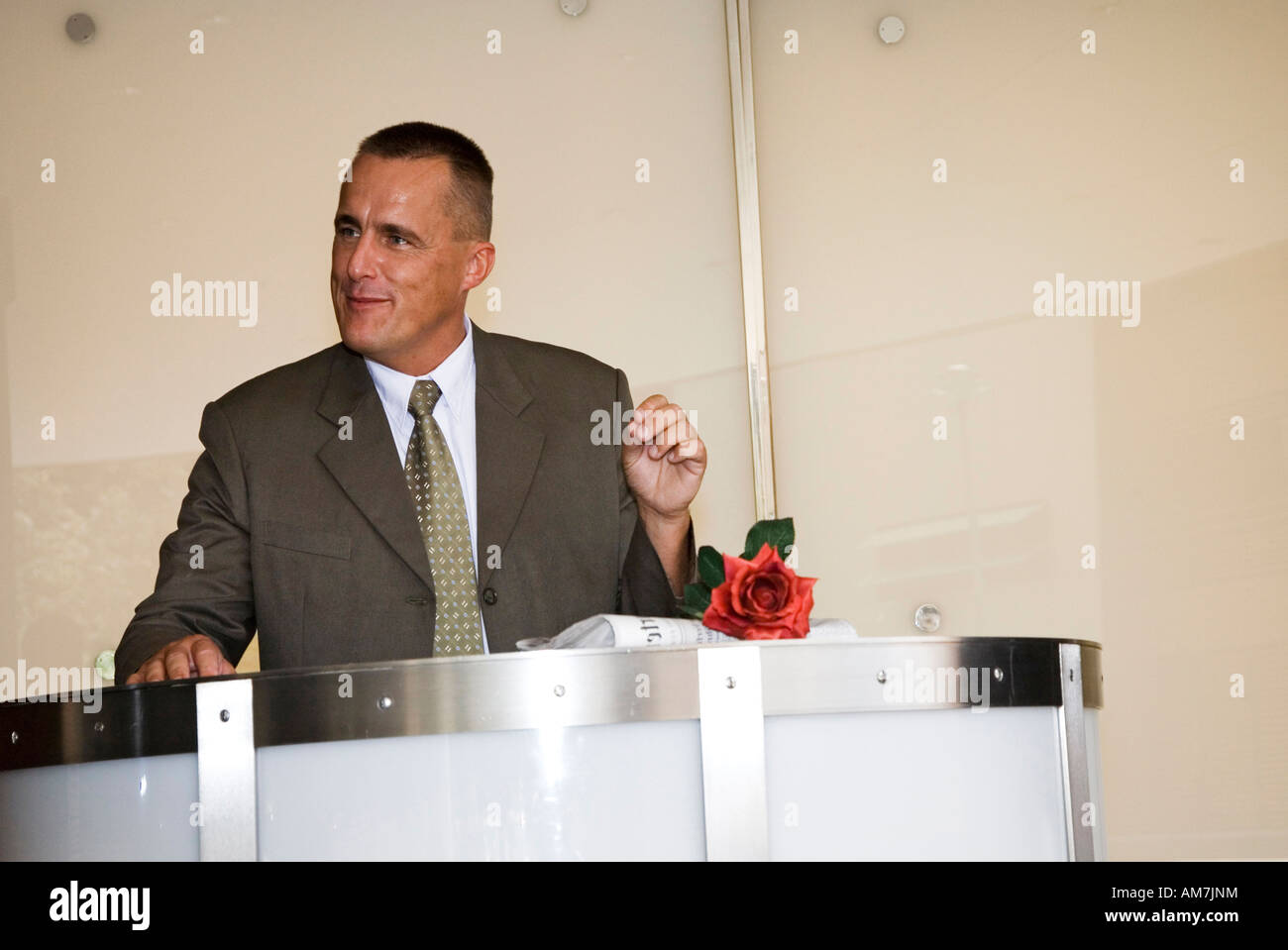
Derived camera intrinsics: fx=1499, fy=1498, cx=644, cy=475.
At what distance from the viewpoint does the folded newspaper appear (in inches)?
58.9

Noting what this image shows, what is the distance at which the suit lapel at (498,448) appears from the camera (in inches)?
85.0

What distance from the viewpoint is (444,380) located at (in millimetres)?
2389

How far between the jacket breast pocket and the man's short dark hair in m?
0.66

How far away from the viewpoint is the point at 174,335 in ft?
11.9

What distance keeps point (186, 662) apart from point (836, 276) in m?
2.41

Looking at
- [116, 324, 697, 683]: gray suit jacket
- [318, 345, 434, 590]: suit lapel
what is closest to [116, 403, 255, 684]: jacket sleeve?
[116, 324, 697, 683]: gray suit jacket

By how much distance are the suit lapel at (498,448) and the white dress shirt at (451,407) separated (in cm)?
2

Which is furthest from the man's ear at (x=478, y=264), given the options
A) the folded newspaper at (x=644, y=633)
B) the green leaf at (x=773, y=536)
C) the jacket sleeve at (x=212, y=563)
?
the folded newspaper at (x=644, y=633)

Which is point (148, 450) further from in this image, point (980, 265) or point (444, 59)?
point (980, 265)

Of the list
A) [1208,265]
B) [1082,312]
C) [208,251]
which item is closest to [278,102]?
[208,251]

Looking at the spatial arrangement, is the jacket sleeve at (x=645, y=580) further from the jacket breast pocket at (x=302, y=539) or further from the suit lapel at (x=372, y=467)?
the jacket breast pocket at (x=302, y=539)

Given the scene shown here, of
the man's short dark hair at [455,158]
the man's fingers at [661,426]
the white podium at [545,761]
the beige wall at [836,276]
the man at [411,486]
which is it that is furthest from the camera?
the beige wall at [836,276]

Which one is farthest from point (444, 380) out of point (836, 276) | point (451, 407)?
point (836, 276)
